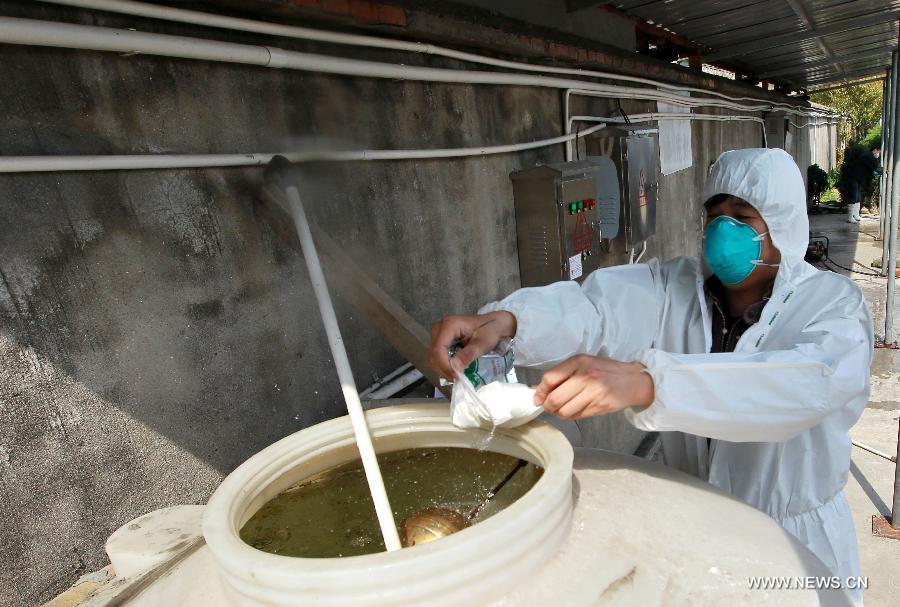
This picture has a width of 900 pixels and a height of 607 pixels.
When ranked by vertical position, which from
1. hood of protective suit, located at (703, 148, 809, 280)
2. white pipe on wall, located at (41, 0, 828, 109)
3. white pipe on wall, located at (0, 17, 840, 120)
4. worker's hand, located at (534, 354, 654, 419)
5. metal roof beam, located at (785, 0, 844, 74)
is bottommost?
worker's hand, located at (534, 354, 654, 419)

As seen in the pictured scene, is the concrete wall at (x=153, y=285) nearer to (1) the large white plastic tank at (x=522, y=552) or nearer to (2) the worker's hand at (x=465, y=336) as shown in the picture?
(1) the large white plastic tank at (x=522, y=552)

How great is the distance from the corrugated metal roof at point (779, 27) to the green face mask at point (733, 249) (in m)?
→ 2.95

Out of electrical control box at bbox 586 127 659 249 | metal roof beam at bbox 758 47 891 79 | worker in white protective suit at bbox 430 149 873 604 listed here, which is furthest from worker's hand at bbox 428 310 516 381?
metal roof beam at bbox 758 47 891 79

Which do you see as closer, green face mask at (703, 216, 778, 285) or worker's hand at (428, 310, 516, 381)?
worker's hand at (428, 310, 516, 381)

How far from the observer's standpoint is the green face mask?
174cm

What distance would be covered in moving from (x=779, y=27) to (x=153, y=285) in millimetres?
5704

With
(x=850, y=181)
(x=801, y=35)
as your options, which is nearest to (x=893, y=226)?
(x=801, y=35)

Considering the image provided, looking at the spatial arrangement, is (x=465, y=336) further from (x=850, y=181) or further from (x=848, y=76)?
(x=850, y=181)

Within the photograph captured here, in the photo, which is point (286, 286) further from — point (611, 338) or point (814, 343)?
point (814, 343)

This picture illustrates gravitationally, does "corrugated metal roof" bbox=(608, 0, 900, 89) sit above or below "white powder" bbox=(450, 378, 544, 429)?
above

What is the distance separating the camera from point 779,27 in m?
5.02

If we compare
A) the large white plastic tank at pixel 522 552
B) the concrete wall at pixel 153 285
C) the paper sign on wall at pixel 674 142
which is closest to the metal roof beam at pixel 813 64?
the paper sign on wall at pixel 674 142

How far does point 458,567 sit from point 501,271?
2.52 metres

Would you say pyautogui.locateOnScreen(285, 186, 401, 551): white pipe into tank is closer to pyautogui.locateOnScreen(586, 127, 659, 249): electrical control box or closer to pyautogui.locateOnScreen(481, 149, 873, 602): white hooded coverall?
pyautogui.locateOnScreen(481, 149, 873, 602): white hooded coverall
